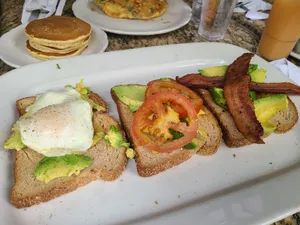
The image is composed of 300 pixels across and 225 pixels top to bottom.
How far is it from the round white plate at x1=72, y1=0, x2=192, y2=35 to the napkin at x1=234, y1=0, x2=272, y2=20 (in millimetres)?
686

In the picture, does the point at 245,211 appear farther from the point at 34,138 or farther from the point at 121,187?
the point at 34,138

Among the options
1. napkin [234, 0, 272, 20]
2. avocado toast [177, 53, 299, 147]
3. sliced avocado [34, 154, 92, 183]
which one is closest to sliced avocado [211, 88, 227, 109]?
avocado toast [177, 53, 299, 147]

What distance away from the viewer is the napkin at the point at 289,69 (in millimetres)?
2732

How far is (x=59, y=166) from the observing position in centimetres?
162

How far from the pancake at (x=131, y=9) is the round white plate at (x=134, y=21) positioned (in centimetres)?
5

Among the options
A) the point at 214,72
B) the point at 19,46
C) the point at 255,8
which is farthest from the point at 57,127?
the point at 255,8

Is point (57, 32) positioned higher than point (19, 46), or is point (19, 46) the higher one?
point (57, 32)

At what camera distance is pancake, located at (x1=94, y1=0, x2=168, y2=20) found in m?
3.15

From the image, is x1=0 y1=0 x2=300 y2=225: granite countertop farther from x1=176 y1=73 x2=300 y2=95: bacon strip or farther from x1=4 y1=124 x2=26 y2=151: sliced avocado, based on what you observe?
→ x1=4 y1=124 x2=26 y2=151: sliced avocado

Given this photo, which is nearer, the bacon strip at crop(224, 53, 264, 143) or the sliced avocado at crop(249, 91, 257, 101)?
the bacon strip at crop(224, 53, 264, 143)

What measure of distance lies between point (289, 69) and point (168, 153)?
153 cm

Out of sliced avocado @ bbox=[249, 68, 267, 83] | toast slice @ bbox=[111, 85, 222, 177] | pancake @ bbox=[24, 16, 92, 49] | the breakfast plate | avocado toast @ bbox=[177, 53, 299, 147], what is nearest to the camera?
the breakfast plate

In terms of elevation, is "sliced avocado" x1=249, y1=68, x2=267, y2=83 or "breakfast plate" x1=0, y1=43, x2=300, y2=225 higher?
"sliced avocado" x1=249, y1=68, x2=267, y2=83

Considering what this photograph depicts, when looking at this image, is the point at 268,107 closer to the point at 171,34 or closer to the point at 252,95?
the point at 252,95
